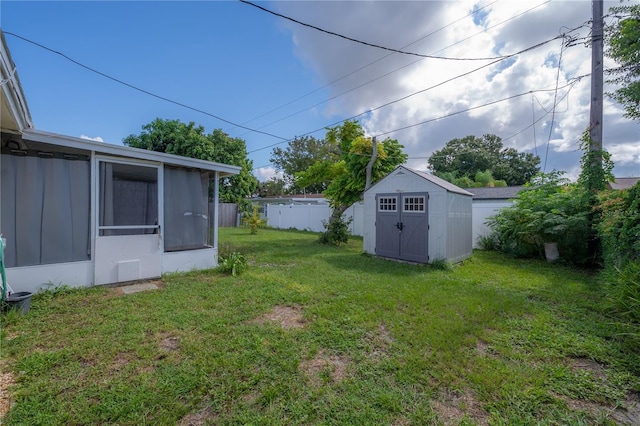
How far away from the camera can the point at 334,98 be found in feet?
34.1

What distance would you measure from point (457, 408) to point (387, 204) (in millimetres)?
5895

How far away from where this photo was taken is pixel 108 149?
4406 mm

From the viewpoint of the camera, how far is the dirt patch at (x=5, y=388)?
1.84m

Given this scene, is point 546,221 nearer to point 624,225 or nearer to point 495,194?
point 624,225

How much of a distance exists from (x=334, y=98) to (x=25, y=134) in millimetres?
8898

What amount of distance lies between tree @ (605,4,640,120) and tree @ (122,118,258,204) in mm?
16770

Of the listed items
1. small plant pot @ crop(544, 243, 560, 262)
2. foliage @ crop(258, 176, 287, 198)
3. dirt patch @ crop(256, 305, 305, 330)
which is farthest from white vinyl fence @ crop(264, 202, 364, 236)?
foliage @ crop(258, 176, 287, 198)

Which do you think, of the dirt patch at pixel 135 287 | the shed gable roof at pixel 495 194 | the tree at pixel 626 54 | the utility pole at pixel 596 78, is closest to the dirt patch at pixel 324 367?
the dirt patch at pixel 135 287

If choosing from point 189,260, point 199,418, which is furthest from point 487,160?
point 199,418

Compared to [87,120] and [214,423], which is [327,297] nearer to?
[214,423]

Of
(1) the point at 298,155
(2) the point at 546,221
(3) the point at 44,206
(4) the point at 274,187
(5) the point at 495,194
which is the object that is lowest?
(2) the point at 546,221

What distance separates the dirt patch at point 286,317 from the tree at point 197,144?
1456 centimetres

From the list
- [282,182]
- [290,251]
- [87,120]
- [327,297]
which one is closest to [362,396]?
[327,297]

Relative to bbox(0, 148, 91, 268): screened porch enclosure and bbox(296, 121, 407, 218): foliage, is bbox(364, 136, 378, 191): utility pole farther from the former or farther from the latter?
bbox(0, 148, 91, 268): screened porch enclosure
